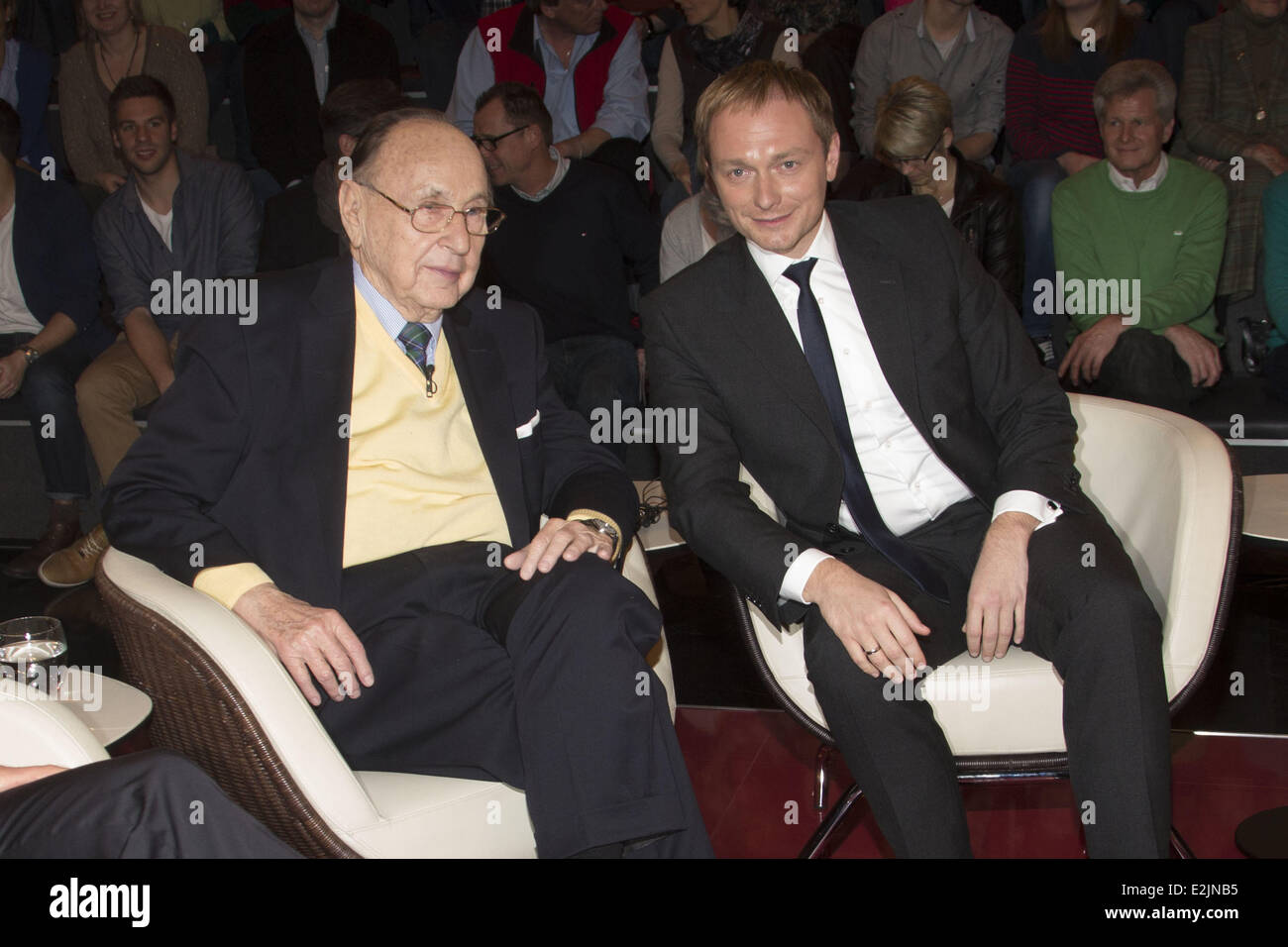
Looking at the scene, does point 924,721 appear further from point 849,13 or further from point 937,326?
point 849,13

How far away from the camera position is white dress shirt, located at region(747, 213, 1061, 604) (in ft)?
7.41

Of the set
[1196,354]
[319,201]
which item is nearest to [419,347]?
[319,201]

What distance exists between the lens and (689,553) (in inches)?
170

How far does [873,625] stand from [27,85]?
493cm

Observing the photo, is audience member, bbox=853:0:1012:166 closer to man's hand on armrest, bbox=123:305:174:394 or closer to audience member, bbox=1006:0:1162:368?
audience member, bbox=1006:0:1162:368

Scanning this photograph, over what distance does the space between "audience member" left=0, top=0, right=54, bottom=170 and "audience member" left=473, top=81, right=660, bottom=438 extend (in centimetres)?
226

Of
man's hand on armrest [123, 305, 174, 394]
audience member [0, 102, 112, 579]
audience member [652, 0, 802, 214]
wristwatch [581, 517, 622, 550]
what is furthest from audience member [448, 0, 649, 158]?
wristwatch [581, 517, 622, 550]

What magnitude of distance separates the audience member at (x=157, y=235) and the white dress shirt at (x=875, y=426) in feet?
9.27

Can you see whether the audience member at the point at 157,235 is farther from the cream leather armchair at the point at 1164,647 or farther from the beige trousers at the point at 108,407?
the cream leather armchair at the point at 1164,647

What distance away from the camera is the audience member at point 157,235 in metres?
4.49

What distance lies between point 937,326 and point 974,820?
38.6 inches

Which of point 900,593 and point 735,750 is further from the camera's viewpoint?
point 735,750

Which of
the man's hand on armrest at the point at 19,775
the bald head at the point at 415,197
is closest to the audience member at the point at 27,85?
the bald head at the point at 415,197

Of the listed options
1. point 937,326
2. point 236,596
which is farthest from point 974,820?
point 236,596
